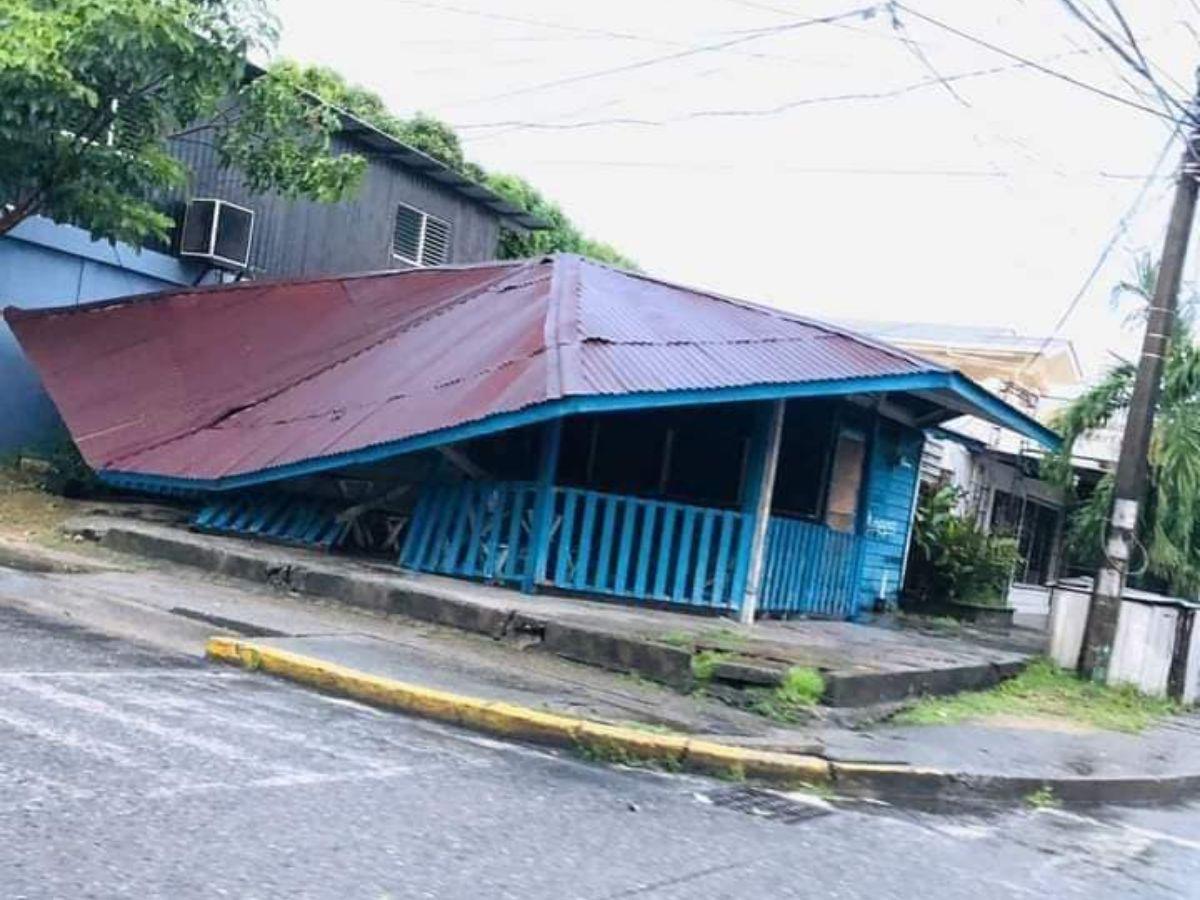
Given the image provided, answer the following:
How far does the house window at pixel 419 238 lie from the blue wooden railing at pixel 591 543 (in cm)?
910

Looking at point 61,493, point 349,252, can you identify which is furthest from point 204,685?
point 349,252

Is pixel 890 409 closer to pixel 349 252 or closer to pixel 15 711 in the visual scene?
pixel 349 252

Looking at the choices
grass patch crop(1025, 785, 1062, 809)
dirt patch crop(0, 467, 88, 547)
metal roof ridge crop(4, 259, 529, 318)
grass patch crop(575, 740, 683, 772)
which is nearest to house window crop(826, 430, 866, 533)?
metal roof ridge crop(4, 259, 529, 318)

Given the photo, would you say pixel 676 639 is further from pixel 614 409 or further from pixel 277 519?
pixel 277 519

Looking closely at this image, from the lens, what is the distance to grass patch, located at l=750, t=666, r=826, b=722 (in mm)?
7945

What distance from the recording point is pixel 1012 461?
22203 mm

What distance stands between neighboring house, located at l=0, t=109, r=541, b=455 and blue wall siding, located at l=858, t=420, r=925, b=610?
7204 millimetres

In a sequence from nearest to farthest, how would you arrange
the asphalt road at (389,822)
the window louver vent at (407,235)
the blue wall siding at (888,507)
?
the asphalt road at (389,822) → the blue wall siding at (888,507) → the window louver vent at (407,235)

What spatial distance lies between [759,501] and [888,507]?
426 centimetres

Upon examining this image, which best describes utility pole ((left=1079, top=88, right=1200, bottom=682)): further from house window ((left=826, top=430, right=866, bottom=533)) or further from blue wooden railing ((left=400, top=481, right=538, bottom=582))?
blue wooden railing ((left=400, top=481, right=538, bottom=582))

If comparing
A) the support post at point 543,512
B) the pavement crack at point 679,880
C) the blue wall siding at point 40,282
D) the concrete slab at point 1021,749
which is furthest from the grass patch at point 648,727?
the blue wall siding at point 40,282

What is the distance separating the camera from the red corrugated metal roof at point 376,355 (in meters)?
10.2

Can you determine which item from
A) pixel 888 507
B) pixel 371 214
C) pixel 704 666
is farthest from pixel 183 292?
pixel 704 666

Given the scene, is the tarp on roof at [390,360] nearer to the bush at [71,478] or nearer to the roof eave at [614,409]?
the roof eave at [614,409]
